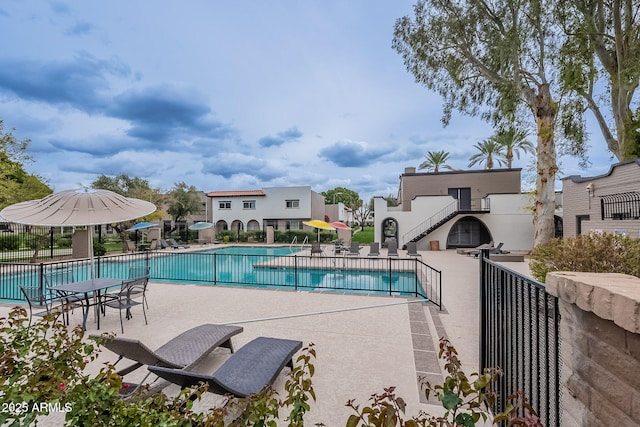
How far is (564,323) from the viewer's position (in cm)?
165

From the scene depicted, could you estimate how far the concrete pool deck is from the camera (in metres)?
3.33

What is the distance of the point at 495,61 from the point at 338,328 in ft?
48.7

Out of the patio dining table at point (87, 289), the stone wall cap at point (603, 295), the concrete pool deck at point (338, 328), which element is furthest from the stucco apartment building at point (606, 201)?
the patio dining table at point (87, 289)

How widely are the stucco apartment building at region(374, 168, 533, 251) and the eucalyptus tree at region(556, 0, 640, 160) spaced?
680 centimetres

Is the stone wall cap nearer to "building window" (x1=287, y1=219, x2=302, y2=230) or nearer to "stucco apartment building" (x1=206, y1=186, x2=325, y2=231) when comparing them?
"stucco apartment building" (x1=206, y1=186, x2=325, y2=231)

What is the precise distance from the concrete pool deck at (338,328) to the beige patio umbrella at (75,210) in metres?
2.03

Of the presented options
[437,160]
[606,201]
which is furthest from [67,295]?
[437,160]

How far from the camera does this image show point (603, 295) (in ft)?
4.05

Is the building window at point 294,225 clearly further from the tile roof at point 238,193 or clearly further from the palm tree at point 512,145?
the palm tree at point 512,145

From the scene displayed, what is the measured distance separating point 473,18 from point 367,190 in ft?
179

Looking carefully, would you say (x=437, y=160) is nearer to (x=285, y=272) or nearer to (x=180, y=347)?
(x=285, y=272)

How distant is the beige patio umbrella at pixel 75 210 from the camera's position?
16.4 feet

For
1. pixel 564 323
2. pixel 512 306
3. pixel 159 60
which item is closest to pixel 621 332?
pixel 564 323

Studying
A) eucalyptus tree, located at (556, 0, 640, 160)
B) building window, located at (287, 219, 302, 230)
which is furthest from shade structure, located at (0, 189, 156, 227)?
building window, located at (287, 219, 302, 230)
